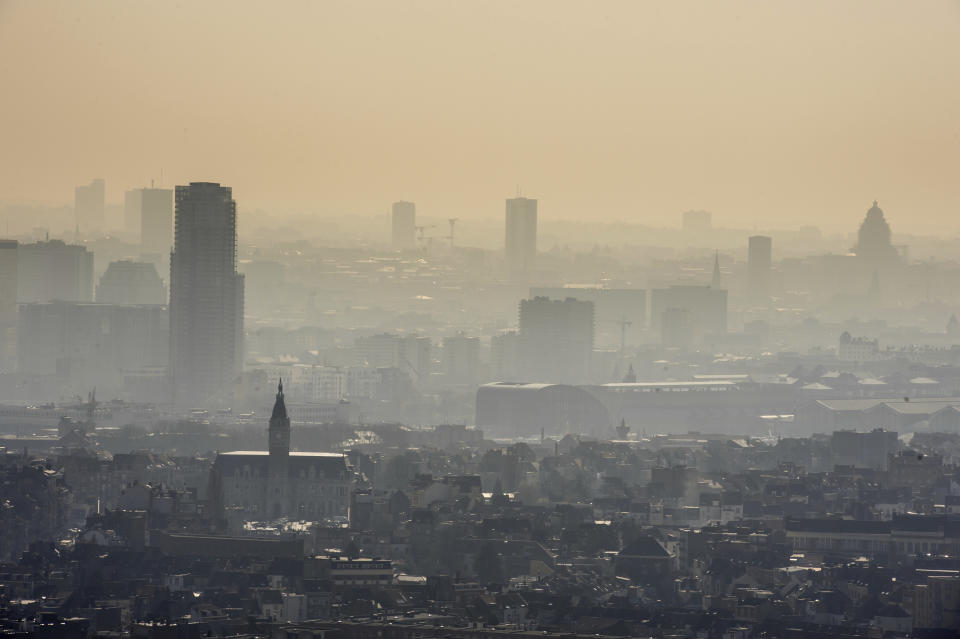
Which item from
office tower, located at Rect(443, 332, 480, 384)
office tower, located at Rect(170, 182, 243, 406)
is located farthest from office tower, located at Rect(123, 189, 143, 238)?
office tower, located at Rect(170, 182, 243, 406)

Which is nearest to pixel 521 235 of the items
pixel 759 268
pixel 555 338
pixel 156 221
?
pixel 759 268

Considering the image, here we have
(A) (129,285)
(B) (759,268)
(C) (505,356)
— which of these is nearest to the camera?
(C) (505,356)

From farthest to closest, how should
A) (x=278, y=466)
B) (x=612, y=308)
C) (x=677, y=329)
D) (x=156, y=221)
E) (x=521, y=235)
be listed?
(x=521, y=235)
(x=612, y=308)
(x=156, y=221)
(x=677, y=329)
(x=278, y=466)

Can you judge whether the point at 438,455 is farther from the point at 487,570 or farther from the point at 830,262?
the point at 830,262

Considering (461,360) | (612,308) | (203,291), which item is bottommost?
(461,360)

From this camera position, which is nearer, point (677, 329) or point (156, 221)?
point (677, 329)

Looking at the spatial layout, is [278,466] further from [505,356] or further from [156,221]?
[156,221]

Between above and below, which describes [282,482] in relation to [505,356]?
below
